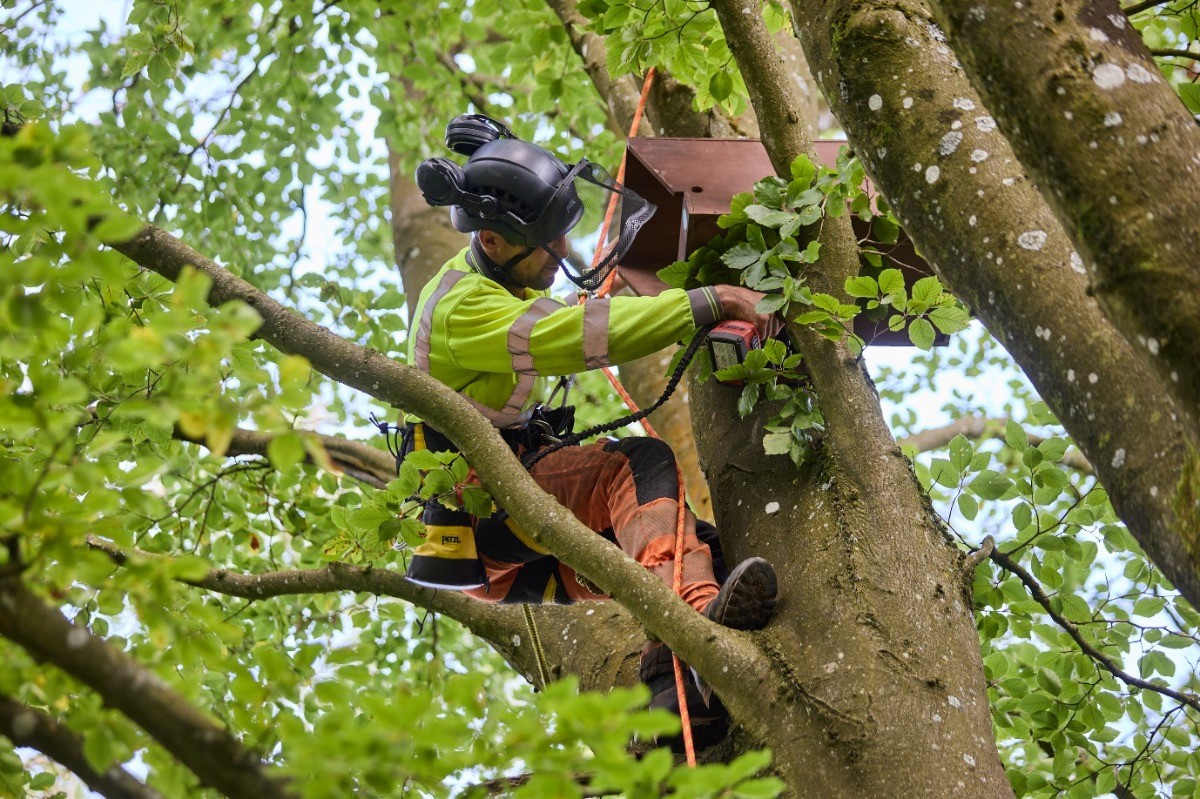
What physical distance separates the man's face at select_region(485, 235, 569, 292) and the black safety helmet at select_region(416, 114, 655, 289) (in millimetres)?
18

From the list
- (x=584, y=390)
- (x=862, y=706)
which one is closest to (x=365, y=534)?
(x=862, y=706)

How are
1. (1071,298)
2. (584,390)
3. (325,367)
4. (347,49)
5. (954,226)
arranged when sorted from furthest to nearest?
(584,390), (347,49), (325,367), (954,226), (1071,298)

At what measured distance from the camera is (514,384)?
9.29 ft

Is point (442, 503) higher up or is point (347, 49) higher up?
point (347, 49)

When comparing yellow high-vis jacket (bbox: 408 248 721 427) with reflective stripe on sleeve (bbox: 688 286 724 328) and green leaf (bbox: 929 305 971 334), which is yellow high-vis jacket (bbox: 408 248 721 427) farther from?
green leaf (bbox: 929 305 971 334)

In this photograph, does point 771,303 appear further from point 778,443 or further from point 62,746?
point 62,746

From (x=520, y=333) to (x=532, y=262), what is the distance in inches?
17.2

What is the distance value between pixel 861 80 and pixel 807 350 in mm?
544

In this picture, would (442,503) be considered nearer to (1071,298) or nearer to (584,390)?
(1071,298)

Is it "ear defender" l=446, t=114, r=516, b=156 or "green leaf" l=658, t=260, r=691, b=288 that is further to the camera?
"ear defender" l=446, t=114, r=516, b=156

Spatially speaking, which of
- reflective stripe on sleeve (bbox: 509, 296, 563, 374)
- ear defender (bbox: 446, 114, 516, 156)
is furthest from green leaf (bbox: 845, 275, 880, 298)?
ear defender (bbox: 446, 114, 516, 156)

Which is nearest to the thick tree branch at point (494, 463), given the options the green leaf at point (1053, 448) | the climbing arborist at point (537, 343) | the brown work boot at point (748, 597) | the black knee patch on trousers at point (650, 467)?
Result: the brown work boot at point (748, 597)

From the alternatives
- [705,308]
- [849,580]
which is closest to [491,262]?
[705,308]

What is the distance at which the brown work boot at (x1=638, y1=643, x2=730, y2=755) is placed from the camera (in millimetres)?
2164
